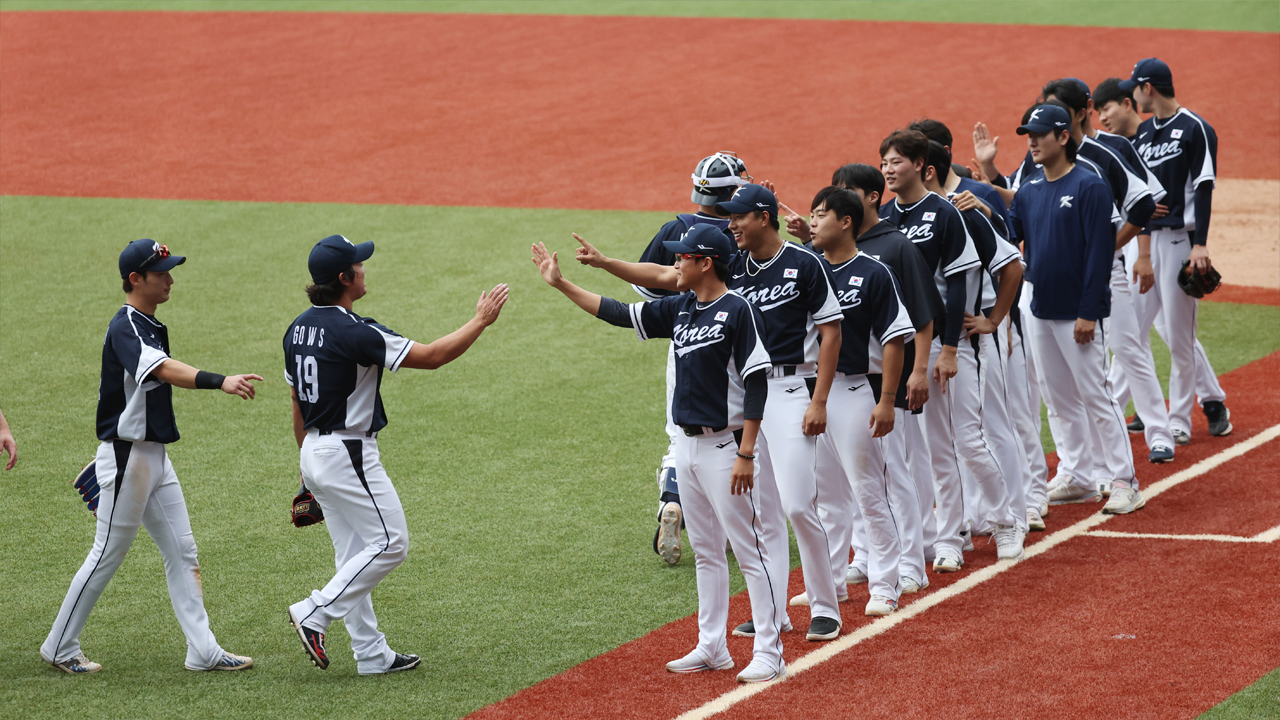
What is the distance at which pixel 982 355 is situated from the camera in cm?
623

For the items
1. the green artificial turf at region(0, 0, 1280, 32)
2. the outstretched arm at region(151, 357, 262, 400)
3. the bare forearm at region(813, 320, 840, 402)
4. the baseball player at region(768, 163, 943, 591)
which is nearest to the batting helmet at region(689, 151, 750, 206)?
the baseball player at region(768, 163, 943, 591)

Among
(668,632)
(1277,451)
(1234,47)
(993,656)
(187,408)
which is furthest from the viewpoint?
(1234,47)

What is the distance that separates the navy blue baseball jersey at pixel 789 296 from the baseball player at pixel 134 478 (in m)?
2.09

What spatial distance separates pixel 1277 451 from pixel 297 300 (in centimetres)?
796

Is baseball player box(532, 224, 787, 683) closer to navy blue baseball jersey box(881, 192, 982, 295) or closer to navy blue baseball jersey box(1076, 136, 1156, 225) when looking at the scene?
navy blue baseball jersey box(881, 192, 982, 295)

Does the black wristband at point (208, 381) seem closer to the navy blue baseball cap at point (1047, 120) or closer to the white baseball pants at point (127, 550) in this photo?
the white baseball pants at point (127, 550)

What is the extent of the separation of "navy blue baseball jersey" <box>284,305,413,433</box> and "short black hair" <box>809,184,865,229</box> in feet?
6.04

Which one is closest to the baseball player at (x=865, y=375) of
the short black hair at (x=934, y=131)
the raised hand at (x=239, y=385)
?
the short black hair at (x=934, y=131)

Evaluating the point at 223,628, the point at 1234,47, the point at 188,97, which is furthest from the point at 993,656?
the point at 1234,47

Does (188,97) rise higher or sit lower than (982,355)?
higher

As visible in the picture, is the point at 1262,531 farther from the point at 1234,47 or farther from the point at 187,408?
the point at 1234,47

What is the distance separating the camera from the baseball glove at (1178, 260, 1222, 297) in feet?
25.3

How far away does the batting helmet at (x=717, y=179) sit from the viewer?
18.9ft

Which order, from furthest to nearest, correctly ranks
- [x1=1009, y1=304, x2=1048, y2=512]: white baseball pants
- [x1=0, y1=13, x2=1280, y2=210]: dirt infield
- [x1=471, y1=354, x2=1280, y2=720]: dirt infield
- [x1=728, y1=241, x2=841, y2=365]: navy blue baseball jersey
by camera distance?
[x1=0, y1=13, x2=1280, y2=210]: dirt infield < [x1=1009, y1=304, x2=1048, y2=512]: white baseball pants < [x1=728, y1=241, x2=841, y2=365]: navy blue baseball jersey < [x1=471, y1=354, x2=1280, y2=720]: dirt infield
